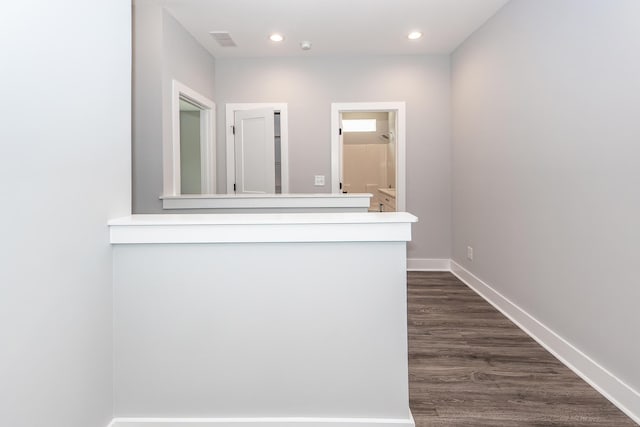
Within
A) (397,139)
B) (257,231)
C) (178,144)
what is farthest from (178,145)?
(397,139)

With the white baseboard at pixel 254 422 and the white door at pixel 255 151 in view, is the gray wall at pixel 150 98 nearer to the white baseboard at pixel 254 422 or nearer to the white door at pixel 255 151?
the white door at pixel 255 151

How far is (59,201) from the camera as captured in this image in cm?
120

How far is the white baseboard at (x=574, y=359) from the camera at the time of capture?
1786mm

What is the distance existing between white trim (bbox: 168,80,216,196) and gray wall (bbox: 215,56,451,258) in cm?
14

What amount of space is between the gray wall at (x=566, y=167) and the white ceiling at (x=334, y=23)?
0.37 meters

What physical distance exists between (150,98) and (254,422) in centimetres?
268

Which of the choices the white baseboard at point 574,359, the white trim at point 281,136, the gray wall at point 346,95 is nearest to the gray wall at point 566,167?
the white baseboard at point 574,359

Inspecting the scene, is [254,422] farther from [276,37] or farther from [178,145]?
[276,37]

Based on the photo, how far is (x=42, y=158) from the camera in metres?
1.12

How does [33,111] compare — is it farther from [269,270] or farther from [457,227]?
[457,227]

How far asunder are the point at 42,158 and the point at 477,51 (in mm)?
3723

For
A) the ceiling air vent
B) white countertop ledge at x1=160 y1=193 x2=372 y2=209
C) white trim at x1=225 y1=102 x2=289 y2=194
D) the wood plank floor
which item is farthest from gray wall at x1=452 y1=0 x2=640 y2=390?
the ceiling air vent

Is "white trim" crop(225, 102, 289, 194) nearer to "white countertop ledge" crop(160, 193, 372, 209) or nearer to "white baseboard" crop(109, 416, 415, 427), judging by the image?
"white countertop ledge" crop(160, 193, 372, 209)

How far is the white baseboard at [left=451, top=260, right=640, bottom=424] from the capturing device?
5.86ft
